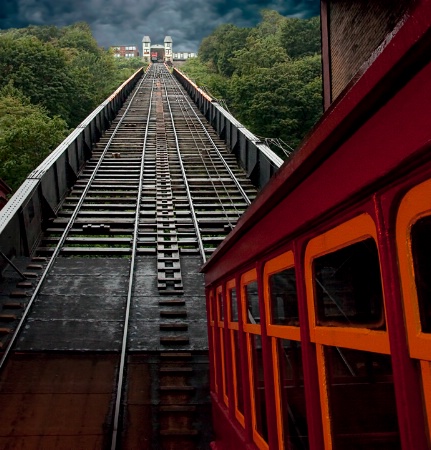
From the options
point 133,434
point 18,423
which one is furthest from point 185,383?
point 18,423

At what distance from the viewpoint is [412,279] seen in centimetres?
100

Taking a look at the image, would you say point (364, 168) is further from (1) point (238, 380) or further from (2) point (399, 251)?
(1) point (238, 380)

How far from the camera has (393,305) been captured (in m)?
1.05

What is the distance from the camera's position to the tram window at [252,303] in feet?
8.30

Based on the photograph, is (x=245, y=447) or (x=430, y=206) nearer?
(x=430, y=206)

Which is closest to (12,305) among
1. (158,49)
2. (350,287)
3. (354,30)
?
(350,287)

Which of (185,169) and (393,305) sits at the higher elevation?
(185,169)

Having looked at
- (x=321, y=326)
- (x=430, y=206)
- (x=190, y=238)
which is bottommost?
(x=321, y=326)

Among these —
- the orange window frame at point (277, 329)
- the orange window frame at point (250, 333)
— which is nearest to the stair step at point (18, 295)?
the orange window frame at point (250, 333)

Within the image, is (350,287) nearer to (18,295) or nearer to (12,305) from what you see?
(12,305)

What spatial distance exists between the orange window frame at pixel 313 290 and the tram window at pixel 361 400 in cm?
3

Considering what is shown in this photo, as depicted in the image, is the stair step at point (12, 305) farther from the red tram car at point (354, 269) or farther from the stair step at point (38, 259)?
the red tram car at point (354, 269)

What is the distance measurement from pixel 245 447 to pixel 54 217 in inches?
288

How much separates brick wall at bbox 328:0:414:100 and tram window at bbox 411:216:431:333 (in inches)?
244
